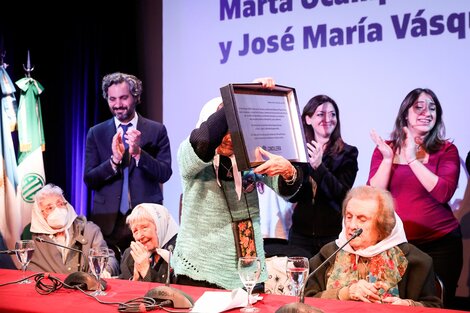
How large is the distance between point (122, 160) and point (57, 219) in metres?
0.91

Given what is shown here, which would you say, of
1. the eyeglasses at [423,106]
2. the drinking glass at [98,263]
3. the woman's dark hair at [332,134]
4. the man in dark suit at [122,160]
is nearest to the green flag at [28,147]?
the man in dark suit at [122,160]

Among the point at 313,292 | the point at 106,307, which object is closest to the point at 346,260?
the point at 313,292

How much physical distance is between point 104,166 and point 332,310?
322cm

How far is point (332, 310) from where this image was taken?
2.01 metres

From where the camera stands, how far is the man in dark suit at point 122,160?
4.92 metres

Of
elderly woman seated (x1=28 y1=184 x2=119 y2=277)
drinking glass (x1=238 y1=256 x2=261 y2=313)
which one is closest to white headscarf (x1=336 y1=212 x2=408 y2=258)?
drinking glass (x1=238 y1=256 x2=261 y2=313)

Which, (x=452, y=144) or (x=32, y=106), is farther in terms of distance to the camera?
(x=32, y=106)

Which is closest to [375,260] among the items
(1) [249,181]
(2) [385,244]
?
(2) [385,244]

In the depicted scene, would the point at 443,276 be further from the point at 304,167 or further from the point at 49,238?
the point at 49,238

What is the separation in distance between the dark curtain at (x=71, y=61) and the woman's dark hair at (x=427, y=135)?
2212mm

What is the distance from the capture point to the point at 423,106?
411cm

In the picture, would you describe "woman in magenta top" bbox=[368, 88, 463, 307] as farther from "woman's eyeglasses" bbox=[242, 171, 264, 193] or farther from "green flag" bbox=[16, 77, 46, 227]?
"green flag" bbox=[16, 77, 46, 227]

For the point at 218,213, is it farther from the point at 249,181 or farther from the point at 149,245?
the point at 149,245

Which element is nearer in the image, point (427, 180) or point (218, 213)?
point (218, 213)
